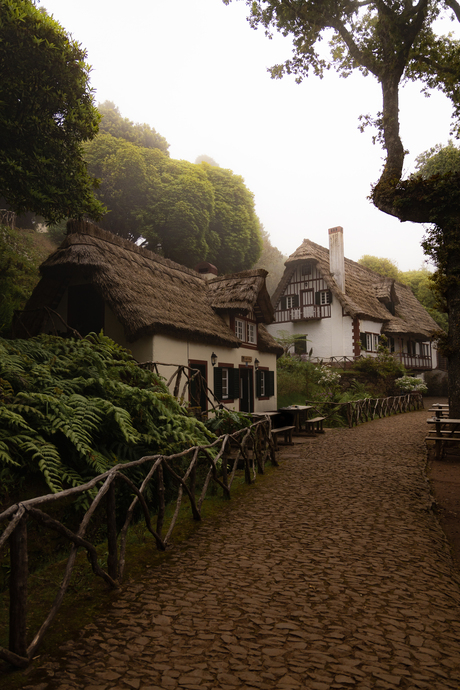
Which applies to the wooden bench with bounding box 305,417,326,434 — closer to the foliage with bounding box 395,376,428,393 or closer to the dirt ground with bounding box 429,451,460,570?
the dirt ground with bounding box 429,451,460,570

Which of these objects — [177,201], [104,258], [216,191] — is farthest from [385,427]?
[216,191]

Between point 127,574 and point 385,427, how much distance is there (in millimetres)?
14308

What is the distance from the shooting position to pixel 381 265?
45688 millimetres

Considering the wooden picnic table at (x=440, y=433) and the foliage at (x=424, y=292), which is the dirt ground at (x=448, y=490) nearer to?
the wooden picnic table at (x=440, y=433)

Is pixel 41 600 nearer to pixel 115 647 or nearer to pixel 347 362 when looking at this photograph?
pixel 115 647

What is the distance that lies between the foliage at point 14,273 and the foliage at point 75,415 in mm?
6702

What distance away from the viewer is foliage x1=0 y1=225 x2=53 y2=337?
46.7ft

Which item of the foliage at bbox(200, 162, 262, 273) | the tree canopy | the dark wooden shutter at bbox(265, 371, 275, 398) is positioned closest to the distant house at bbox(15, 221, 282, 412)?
the dark wooden shutter at bbox(265, 371, 275, 398)

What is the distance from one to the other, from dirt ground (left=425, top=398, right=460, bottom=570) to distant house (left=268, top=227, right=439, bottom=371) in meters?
18.4

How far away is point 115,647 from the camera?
9.93ft

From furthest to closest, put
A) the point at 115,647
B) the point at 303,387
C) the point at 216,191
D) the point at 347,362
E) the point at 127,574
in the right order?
the point at 216,191 → the point at 347,362 → the point at 303,387 → the point at 127,574 → the point at 115,647

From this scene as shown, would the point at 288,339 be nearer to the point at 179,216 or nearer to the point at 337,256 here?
the point at 337,256

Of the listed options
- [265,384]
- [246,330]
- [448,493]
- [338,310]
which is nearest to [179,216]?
[338,310]

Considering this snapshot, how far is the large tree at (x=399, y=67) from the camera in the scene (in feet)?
37.4
